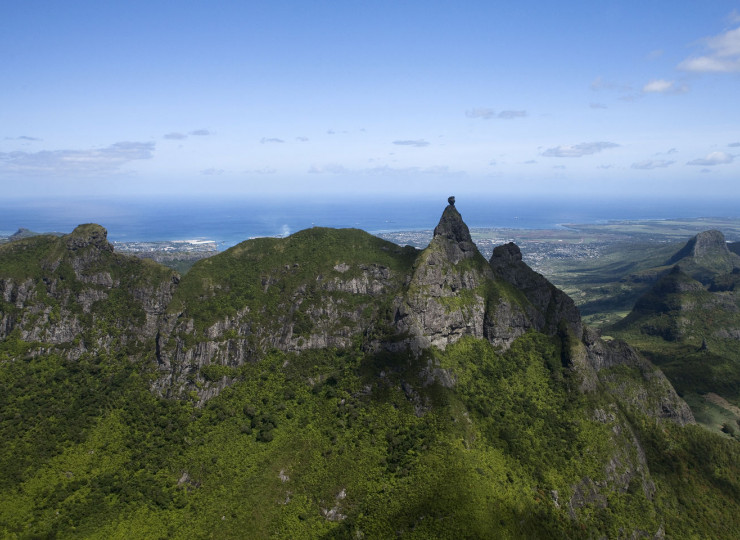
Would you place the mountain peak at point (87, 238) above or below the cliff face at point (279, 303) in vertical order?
above

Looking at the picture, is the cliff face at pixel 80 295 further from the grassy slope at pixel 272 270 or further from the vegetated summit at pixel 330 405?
the grassy slope at pixel 272 270

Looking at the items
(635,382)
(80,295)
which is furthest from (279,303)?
(635,382)

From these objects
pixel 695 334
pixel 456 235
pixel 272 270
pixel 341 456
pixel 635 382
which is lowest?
pixel 695 334

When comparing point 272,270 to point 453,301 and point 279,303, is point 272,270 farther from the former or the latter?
point 453,301

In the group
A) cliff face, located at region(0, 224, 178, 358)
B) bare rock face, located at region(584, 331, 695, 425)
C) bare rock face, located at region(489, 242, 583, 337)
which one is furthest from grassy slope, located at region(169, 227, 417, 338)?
bare rock face, located at region(584, 331, 695, 425)

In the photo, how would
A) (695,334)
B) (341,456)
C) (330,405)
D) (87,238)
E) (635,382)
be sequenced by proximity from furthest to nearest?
1. (695,334)
2. (87,238)
3. (635,382)
4. (330,405)
5. (341,456)

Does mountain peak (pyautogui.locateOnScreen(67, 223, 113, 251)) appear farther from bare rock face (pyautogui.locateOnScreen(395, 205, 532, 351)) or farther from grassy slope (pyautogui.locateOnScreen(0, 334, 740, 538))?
bare rock face (pyautogui.locateOnScreen(395, 205, 532, 351))

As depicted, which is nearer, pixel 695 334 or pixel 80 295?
pixel 80 295

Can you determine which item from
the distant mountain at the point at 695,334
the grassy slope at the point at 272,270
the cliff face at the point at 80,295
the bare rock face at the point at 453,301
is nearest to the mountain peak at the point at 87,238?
the cliff face at the point at 80,295

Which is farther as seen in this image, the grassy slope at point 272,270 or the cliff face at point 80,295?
the cliff face at point 80,295
